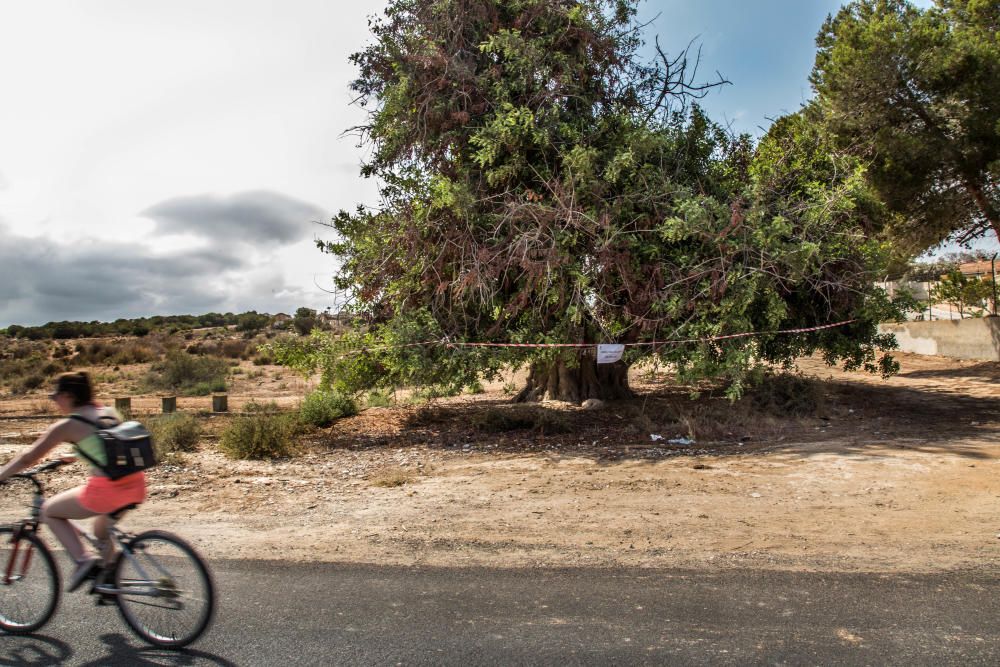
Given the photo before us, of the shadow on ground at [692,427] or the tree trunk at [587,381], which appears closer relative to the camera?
the shadow on ground at [692,427]

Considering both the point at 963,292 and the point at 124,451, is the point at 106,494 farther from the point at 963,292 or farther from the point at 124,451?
the point at 963,292

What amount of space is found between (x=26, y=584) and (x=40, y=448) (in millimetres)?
902

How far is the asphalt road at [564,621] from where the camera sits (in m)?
3.86

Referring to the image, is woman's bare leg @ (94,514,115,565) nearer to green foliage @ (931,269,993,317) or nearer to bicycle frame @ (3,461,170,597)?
bicycle frame @ (3,461,170,597)

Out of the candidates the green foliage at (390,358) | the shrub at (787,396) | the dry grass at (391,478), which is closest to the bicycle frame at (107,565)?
the dry grass at (391,478)

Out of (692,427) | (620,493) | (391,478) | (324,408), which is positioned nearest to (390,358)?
(324,408)

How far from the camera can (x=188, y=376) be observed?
2791 cm

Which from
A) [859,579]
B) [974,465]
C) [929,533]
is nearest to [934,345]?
[974,465]

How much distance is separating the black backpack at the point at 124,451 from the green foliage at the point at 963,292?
895 inches

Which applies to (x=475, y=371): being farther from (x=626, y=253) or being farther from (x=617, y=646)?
(x=617, y=646)

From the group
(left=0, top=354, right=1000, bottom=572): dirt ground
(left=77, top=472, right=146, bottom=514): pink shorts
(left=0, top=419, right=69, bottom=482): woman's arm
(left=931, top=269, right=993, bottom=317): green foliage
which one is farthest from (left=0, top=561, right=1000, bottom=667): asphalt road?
(left=931, top=269, right=993, bottom=317): green foliage

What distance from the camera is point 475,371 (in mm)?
12273

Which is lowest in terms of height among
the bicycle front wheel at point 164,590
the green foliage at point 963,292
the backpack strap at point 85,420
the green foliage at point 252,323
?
the bicycle front wheel at point 164,590

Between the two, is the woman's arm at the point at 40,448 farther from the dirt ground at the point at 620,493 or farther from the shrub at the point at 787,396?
the shrub at the point at 787,396
